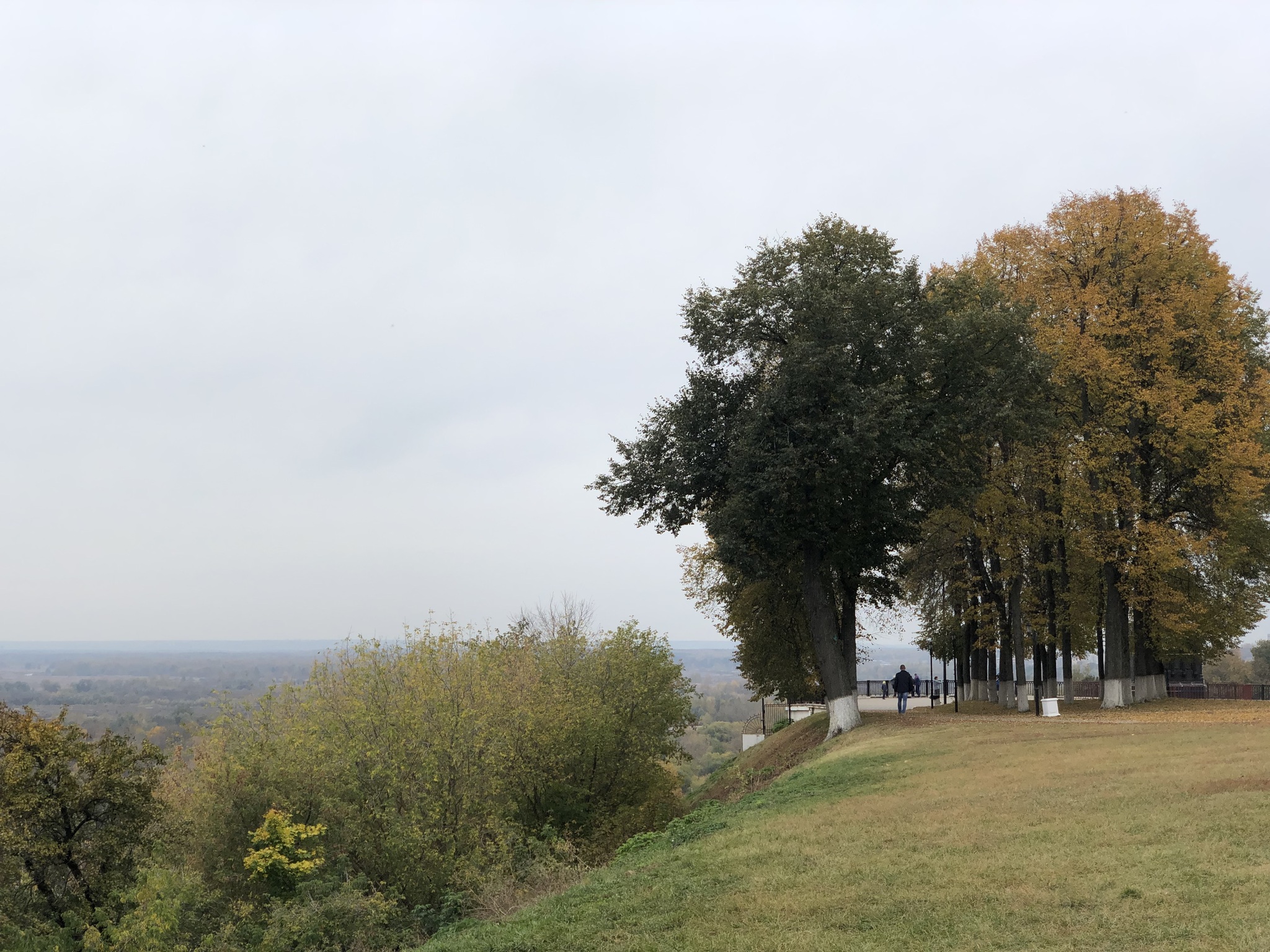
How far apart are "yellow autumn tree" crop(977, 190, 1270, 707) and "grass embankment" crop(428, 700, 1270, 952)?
36.5 ft

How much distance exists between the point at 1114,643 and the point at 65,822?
94.9ft

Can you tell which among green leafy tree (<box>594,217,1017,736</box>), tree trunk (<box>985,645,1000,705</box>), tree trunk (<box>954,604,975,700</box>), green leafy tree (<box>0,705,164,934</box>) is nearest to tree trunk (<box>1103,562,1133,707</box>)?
green leafy tree (<box>594,217,1017,736</box>)

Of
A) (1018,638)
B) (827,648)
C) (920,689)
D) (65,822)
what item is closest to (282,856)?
(65,822)

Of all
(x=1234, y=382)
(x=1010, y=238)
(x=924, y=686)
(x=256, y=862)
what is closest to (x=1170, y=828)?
(x=256, y=862)

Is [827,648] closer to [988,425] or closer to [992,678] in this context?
[988,425]

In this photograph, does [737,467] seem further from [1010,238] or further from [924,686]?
[924,686]

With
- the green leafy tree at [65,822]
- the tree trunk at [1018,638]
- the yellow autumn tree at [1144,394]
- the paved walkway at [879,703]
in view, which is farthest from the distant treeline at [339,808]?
the yellow autumn tree at [1144,394]

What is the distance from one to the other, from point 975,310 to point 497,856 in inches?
738

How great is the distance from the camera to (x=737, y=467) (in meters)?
26.0

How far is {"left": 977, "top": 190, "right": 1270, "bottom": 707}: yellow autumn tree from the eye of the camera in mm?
27688

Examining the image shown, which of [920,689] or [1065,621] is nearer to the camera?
[1065,621]

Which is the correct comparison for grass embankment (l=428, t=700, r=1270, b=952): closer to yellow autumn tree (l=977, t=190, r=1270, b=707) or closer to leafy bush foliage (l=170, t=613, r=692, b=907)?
leafy bush foliage (l=170, t=613, r=692, b=907)

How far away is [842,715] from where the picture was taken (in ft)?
90.2

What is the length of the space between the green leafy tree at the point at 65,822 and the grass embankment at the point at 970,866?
15393 millimetres
